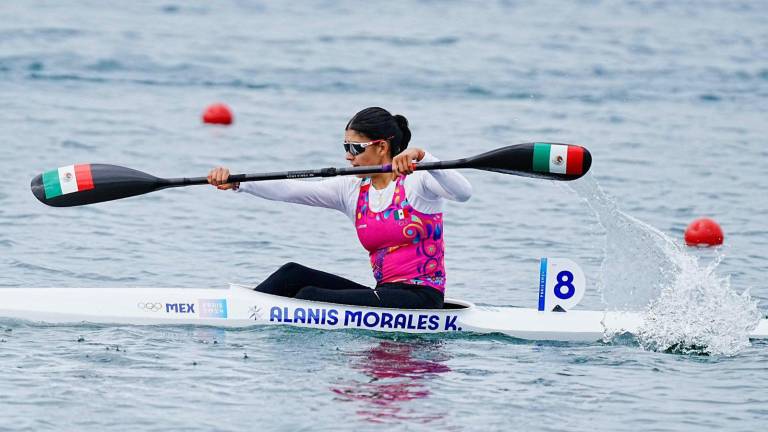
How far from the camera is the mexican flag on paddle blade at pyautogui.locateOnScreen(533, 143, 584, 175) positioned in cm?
807

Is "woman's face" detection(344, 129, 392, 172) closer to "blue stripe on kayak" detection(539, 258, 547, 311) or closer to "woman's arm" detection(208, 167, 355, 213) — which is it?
"woman's arm" detection(208, 167, 355, 213)

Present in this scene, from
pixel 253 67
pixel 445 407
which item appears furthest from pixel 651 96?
pixel 445 407

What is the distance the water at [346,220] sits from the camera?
709 cm

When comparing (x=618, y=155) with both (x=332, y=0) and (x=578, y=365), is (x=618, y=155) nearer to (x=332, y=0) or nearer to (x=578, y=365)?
(x=578, y=365)

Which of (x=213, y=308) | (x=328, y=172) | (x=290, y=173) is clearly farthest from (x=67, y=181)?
(x=328, y=172)

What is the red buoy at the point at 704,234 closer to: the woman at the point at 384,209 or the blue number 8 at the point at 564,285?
the blue number 8 at the point at 564,285

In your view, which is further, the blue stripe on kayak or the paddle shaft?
the blue stripe on kayak

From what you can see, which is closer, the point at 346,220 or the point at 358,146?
the point at 358,146

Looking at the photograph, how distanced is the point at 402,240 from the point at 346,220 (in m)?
5.20

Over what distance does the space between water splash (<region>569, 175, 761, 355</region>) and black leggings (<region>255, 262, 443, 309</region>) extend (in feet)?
4.67

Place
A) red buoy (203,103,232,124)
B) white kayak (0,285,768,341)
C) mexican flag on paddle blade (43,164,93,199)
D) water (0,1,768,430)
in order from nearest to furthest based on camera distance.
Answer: water (0,1,768,430)
white kayak (0,285,768,341)
mexican flag on paddle blade (43,164,93,199)
red buoy (203,103,232,124)

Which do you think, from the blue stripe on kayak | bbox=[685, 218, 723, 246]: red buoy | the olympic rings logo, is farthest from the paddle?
bbox=[685, 218, 723, 246]: red buoy

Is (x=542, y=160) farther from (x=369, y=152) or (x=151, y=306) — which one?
(x=151, y=306)

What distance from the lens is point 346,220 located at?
42.9ft
